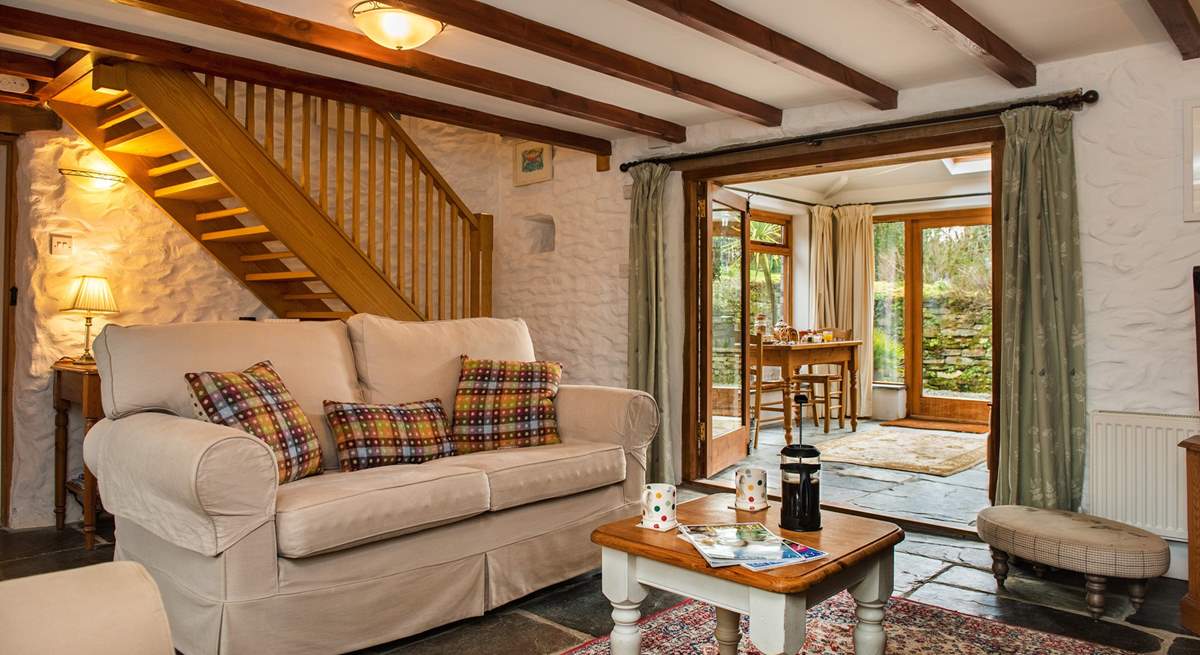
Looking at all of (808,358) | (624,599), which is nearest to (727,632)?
(624,599)

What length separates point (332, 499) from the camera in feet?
7.69

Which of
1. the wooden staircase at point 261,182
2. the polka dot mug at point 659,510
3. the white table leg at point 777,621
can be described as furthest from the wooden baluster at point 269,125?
the white table leg at point 777,621

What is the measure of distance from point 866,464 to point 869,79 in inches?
112

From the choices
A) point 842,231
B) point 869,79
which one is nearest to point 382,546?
point 869,79

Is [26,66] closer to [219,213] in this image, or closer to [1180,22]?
[219,213]

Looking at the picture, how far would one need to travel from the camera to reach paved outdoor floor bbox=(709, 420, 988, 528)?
14.1ft

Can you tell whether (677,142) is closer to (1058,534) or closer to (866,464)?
(866,464)

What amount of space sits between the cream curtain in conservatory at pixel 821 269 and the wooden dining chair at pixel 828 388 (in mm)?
193

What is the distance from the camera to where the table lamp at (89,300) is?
385 centimetres

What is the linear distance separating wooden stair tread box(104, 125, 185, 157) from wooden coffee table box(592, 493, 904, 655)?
9.37 ft

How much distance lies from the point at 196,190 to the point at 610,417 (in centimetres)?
241

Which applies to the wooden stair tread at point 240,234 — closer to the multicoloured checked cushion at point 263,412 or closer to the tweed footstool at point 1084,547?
the multicoloured checked cushion at point 263,412

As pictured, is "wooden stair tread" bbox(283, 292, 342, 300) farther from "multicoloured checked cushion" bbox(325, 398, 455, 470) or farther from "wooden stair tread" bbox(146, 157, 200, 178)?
"multicoloured checked cushion" bbox(325, 398, 455, 470)

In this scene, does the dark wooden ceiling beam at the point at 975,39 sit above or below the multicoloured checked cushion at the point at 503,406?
above
